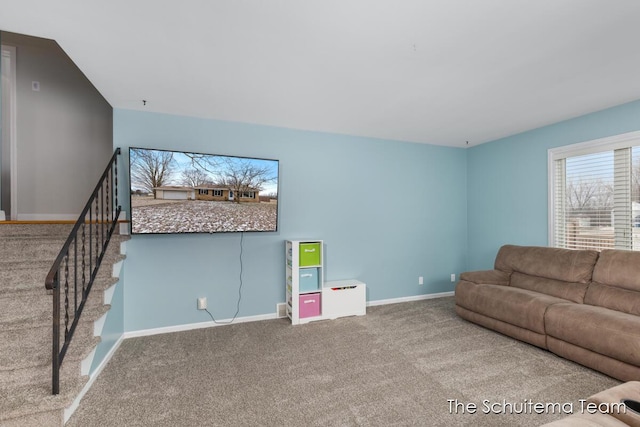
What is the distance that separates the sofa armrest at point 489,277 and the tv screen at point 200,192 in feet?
8.10

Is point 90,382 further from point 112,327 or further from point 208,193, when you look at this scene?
point 208,193

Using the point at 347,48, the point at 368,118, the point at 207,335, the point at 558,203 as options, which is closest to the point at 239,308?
the point at 207,335

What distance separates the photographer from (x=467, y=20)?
1695mm

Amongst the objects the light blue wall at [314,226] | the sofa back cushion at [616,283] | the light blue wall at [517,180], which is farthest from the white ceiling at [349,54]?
the sofa back cushion at [616,283]

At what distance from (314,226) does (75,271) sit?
2.48 m

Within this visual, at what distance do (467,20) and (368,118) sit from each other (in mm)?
1723

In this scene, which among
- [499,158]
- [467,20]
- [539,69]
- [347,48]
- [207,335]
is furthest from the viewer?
[499,158]

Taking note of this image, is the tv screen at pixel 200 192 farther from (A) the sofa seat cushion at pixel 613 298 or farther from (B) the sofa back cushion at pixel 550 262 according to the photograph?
(A) the sofa seat cushion at pixel 613 298

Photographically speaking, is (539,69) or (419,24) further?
(539,69)

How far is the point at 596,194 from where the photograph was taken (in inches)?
129

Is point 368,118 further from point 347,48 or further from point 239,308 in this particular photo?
point 239,308

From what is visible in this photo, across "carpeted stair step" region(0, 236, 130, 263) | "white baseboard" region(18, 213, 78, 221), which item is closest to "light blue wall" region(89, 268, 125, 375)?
"carpeted stair step" region(0, 236, 130, 263)

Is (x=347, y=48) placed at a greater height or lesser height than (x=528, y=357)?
greater

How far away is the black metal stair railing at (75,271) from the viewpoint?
5.75 ft
